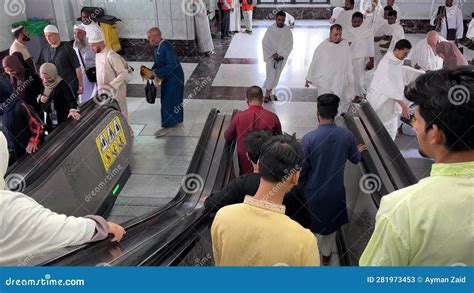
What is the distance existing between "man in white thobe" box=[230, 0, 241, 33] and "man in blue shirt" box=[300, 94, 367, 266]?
10.1 meters

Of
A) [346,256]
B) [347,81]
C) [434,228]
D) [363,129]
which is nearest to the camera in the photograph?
[434,228]

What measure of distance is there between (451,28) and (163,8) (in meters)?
7.11

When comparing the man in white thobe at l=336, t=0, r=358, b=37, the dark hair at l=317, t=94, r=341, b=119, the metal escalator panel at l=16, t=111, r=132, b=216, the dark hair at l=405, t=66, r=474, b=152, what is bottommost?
the metal escalator panel at l=16, t=111, r=132, b=216

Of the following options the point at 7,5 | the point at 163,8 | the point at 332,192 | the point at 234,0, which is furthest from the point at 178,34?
the point at 332,192

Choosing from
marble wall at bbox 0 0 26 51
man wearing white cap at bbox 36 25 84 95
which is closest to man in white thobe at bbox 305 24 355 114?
man wearing white cap at bbox 36 25 84 95

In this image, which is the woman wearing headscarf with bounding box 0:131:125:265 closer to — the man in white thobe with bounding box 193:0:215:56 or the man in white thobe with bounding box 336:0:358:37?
the man in white thobe with bounding box 336:0:358:37

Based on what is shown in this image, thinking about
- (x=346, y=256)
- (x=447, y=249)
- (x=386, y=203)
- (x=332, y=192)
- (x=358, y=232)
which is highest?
(x=386, y=203)

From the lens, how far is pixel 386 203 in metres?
1.29

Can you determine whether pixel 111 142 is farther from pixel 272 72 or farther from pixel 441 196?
pixel 441 196

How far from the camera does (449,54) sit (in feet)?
19.2

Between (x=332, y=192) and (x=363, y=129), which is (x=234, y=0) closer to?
(x=363, y=129)

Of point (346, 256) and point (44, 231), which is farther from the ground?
point (44, 231)

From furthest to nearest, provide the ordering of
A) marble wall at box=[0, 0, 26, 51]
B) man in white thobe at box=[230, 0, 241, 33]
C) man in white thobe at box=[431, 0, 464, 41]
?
man in white thobe at box=[230, 0, 241, 33] → man in white thobe at box=[431, 0, 464, 41] → marble wall at box=[0, 0, 26, 51]

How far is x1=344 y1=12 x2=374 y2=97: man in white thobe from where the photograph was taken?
723 centimetres
